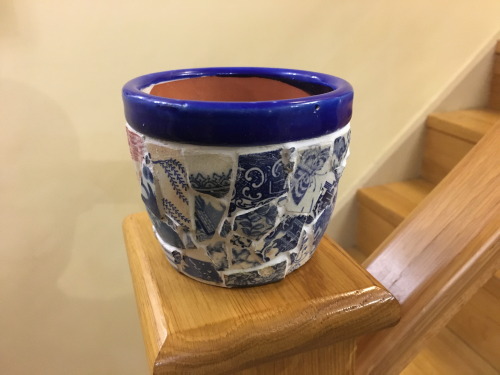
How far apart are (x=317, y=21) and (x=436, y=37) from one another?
36 cm

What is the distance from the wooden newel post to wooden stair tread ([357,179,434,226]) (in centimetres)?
68

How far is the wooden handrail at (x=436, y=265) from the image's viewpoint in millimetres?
379

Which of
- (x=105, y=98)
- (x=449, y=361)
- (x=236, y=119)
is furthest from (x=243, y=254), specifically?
(x=449, y=361)

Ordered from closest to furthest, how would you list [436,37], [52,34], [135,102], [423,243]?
[135,102] < [423,243] < [52,34] < [436,37]

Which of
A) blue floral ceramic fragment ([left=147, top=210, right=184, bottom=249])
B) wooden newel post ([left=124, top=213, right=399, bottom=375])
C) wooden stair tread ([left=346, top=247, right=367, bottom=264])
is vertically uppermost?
blue floral ceramic fragment ([left=147, top=210, right=184, bottom=249])

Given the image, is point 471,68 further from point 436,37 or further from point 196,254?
point 196,254

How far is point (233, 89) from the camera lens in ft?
1.43

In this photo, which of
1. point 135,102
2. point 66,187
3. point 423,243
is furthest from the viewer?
point 66,187

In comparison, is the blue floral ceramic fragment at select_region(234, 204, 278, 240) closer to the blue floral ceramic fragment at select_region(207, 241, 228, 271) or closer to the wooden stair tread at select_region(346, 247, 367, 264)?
the blue floral ceramic fragment at select_region(207, 241, 228, 271)

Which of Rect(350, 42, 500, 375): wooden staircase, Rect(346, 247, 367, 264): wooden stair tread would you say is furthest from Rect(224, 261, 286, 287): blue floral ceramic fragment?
Rect(346, 247, 367, 264): wooden stair tread

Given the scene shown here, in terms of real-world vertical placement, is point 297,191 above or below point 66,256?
above

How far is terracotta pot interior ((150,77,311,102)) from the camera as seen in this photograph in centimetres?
41

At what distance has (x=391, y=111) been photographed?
3.54 feet

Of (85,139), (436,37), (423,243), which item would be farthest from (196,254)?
(436,37)
